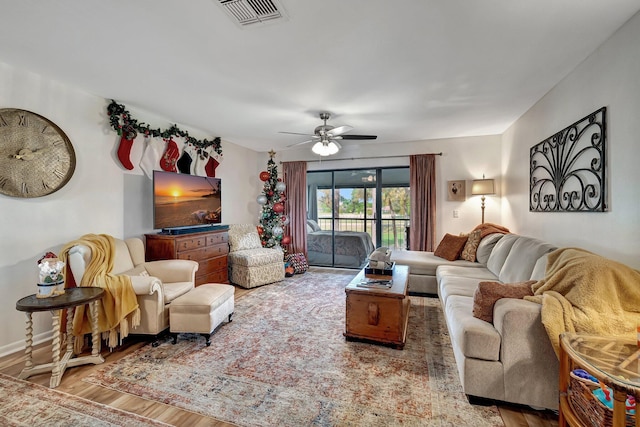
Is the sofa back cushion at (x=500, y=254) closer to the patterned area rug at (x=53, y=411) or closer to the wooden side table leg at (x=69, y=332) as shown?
the patterned area rug at (x=53, y=411)

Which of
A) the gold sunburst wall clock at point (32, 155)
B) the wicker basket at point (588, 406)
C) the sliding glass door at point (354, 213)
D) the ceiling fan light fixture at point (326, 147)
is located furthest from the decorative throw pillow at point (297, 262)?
the wicker basket at point (588, 406)

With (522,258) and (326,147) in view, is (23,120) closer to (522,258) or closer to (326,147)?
(326,147)

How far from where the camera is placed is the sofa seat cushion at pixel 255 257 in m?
4.56

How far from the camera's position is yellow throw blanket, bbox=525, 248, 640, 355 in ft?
5.19

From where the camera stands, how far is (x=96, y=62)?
7.99 feet

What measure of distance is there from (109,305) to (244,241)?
271 centimetres

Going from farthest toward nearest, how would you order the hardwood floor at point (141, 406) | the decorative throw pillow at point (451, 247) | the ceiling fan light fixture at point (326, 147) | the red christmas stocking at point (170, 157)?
the decorative throw pillow at point (451, 247)
the red christmas stocking at point (170, 157)
the ceiling fan light fixture at point (326, 147)
the hardwood floor at point (141, 406)

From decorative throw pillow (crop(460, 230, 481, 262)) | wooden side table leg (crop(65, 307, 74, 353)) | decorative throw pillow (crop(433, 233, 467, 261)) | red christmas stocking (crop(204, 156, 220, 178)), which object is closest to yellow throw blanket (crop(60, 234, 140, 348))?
wooden side table leg (crop(65, 307, 74, 353))

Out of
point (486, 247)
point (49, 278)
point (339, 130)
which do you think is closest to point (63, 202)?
point (49, 278)

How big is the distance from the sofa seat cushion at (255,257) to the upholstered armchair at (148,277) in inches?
50.9

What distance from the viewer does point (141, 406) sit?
1831 millimetres

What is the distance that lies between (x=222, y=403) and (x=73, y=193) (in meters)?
2.72

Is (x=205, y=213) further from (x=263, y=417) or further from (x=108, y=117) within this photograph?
(x=263, y=417)

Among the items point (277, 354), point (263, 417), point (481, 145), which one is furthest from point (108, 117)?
point (481, 145)
